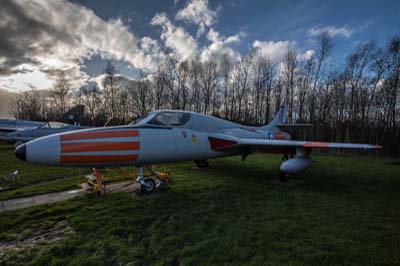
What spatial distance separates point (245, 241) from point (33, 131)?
18.7m

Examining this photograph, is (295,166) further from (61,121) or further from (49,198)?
(61,121)

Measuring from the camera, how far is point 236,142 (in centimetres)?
631

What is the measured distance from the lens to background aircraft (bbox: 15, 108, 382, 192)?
12.7ft

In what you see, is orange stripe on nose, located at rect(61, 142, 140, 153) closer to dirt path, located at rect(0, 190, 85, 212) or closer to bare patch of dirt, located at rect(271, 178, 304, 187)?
dirt path, located at rect(0, 190, 85, 212)

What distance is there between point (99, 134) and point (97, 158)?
21.3 inches

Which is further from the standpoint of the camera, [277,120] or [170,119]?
[277,120]

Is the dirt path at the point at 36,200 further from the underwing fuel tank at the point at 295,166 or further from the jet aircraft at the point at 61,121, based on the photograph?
the jet aircraft at the point at 61,121

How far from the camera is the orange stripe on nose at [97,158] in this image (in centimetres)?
393

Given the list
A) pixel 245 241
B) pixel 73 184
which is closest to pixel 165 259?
pixel 245 241

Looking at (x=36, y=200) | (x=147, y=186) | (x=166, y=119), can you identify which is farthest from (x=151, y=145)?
(x=36, y=200)

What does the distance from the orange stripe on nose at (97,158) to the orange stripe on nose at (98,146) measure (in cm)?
15

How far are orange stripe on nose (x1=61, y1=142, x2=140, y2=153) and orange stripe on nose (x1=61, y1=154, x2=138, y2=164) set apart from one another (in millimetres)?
150

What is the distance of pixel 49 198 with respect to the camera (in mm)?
5223

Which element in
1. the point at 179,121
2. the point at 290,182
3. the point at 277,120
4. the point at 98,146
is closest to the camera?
the point at 98,146
